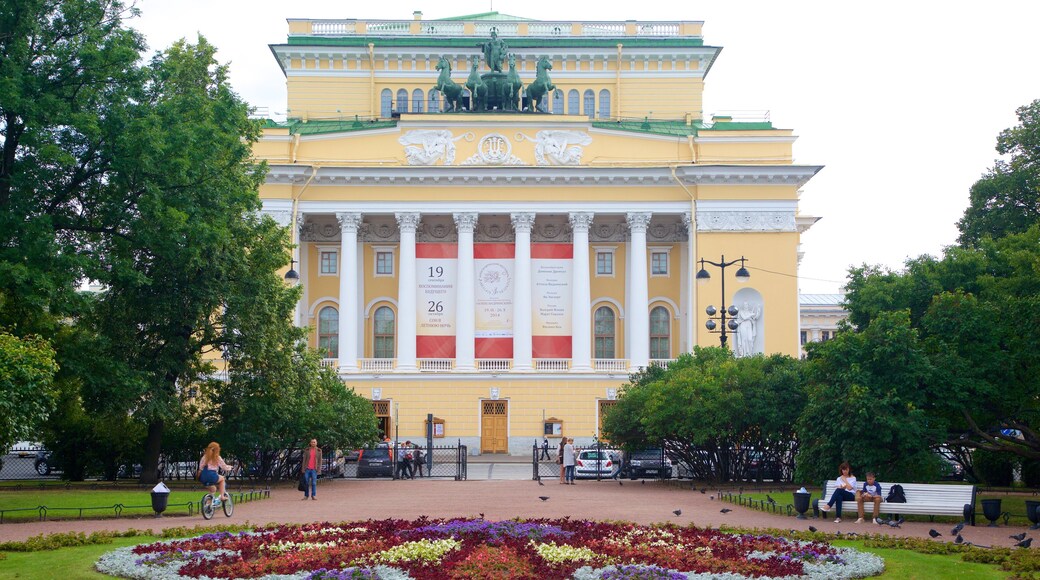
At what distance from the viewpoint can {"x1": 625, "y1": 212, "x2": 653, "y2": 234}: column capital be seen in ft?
199

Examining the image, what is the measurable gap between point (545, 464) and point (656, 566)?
1394 inches

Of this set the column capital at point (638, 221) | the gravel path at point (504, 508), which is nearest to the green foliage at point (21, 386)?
the gravel path at point (504, 508)

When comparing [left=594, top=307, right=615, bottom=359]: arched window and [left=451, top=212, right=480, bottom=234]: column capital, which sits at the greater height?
[left=451, top=212, right=480, bottom=234]: column capital

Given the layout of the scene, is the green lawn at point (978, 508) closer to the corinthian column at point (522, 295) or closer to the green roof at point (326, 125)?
the corinthian column at point (522, 295)

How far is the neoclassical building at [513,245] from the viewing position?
59.0m

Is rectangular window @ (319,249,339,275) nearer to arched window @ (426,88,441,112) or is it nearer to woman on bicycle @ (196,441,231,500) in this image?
arched window @ (426,88,441,112)

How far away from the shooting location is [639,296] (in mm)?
60969

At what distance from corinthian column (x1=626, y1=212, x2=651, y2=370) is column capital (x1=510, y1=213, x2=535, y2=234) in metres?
5.19

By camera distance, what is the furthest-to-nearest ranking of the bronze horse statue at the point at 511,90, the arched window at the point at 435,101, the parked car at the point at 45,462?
the arched window at the point at 435,101, the bronze horse statue at the point at 511,90, the parked car at the point at 45,462

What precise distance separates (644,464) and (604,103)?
106 feet

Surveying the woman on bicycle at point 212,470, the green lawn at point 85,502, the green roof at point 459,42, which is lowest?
the green lawn at point 85,502

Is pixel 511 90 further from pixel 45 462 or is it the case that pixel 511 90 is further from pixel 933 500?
pixel 933 500

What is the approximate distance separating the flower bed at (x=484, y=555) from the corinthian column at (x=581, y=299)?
4019 centimetres

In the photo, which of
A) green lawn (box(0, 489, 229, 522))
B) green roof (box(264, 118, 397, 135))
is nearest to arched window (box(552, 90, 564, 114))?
green roof (box(264, 118, 397, 135))
